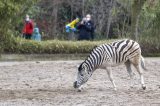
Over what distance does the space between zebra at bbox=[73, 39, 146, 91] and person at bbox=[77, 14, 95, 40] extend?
12547 millimetres

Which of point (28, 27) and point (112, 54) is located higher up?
point (112, 54)

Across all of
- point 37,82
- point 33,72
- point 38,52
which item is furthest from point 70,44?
point 37,82

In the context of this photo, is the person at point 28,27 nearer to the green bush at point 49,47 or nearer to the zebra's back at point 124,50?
the green bush at point 49,47

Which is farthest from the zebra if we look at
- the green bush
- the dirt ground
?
the green bush

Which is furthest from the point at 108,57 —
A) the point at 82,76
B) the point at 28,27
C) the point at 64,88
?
the point at 28,27

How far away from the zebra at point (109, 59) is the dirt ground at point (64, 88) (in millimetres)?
373

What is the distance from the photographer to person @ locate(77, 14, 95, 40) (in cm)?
2786

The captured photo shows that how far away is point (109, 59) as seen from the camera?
48.3ft

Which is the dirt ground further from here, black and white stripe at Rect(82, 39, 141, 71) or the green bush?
the green bush

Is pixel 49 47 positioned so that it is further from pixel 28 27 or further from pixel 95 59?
pixel 95 59

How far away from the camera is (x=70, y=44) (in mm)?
26484

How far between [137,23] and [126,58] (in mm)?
13623

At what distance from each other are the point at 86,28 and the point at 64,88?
42.3ft

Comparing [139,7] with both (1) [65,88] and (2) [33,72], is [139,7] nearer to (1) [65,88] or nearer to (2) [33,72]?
(2) [33,72]
